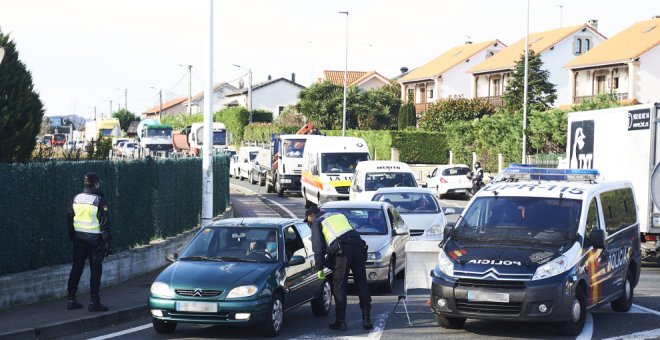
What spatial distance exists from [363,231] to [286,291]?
4697mm

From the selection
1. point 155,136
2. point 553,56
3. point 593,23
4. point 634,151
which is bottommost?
point 634,151

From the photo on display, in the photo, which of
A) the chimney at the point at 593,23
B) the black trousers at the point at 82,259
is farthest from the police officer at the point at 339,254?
the chimney at the point at 593,23

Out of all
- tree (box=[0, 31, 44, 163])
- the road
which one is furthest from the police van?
tree (box=[0, 31, 44, 163])

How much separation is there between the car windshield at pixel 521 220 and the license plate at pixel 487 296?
3.13ft

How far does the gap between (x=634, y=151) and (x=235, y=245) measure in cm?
1013

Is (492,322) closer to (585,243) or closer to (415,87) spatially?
(585,243)

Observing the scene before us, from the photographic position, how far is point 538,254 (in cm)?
1138

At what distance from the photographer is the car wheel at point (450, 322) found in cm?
1202

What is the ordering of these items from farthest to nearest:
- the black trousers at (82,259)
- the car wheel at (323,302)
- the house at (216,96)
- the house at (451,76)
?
the house at (216,96)
the house at (451,76)
the car wheel at (323,302)
the black trousers at (82,259)

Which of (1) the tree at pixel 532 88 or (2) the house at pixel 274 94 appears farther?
(2) the house at pixel 274 94

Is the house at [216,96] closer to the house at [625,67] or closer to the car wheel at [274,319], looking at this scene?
the house at [625,67]

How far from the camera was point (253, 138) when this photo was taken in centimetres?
8369

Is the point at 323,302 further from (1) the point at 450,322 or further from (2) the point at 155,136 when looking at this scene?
(2) the point at 155,136

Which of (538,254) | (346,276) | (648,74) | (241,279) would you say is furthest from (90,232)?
(648,74)
